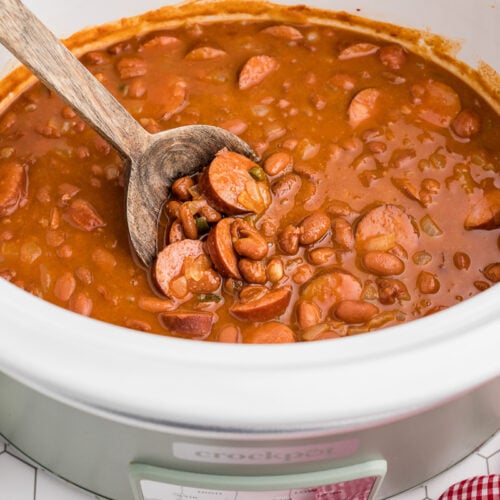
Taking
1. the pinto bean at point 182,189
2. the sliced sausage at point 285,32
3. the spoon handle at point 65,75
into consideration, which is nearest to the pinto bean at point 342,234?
the pinto bean at point 182,189

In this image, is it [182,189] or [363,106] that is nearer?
[182,189]

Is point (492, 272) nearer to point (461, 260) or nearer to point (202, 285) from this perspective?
point (461, 260)

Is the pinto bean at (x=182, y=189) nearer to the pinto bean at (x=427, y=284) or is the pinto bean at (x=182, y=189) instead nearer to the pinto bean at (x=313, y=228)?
the pinto bean at (x=313, y=228)

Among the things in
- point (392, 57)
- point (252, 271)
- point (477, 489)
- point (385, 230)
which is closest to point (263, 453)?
point (252, 271)

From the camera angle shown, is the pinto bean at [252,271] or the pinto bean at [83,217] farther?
the pinto bean at [83,217]

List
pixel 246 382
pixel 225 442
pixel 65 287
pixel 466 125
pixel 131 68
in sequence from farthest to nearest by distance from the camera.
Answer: pixel 131 68 → pixel 466 125 → pixel 65 287 → pixel 225 442 → pixel 246 382

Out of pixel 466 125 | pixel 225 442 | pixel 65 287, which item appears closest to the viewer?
pixel 225 442
